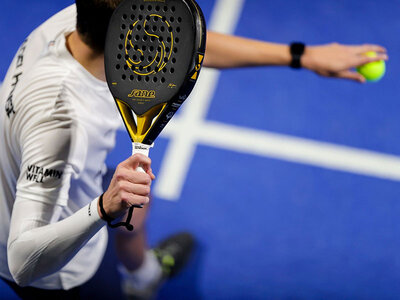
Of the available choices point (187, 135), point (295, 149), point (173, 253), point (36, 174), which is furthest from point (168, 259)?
point (36, 174)

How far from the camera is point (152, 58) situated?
1348 mm

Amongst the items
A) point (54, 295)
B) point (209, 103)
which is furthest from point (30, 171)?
point (209, 103)

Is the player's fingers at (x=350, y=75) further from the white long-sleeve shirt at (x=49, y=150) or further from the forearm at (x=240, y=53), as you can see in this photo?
the white long-sleeve shirt at (x=49, y=150)

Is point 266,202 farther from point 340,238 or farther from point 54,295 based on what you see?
point 54,295

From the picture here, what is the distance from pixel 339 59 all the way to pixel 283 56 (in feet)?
0.67

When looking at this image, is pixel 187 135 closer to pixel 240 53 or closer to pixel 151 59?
pixel 240 53

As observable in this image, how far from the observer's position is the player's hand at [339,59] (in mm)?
1985

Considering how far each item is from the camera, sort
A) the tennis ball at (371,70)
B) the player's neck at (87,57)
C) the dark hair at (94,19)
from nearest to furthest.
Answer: the dark hair at (94,19), the player's neck at (87,57), the tennis ball at (371,70)

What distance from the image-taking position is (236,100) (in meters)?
3.51

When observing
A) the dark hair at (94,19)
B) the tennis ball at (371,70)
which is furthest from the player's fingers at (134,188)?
the tennis ball at (371,70)

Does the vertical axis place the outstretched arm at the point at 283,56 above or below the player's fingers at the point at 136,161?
above

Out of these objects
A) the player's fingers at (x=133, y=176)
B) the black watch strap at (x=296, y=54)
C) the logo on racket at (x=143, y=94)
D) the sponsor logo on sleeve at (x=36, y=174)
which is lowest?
the sponsor logo on sleeve at (x=36, y=174)

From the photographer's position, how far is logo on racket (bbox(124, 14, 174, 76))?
4.37 ft

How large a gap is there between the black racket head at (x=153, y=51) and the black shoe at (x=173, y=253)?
1.59 meters
